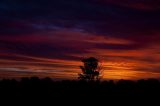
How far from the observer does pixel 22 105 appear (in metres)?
24.3

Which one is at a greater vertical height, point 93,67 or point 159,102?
point 93,67

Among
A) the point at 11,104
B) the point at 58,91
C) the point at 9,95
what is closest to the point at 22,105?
the point at 11,104

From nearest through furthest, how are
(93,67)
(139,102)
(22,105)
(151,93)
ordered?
(22,105), (139,102), (151,93), (93,67)

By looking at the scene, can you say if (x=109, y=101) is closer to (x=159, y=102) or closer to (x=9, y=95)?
(x=159, y=102)

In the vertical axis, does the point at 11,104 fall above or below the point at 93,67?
below

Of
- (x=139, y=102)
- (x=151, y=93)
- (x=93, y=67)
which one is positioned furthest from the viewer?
(x=93, y=67)

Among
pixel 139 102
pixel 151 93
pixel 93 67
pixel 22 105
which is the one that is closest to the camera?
pixel 22 105

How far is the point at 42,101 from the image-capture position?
25531 mm

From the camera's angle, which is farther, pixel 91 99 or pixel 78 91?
pixel 78 91

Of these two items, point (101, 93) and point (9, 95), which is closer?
point (9, 95)

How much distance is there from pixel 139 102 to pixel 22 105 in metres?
8.59

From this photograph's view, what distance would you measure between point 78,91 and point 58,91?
170 cm

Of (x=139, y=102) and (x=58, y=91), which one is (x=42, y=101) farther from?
(x=139, y=102)

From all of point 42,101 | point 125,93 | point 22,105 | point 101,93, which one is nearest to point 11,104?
point 22,105
